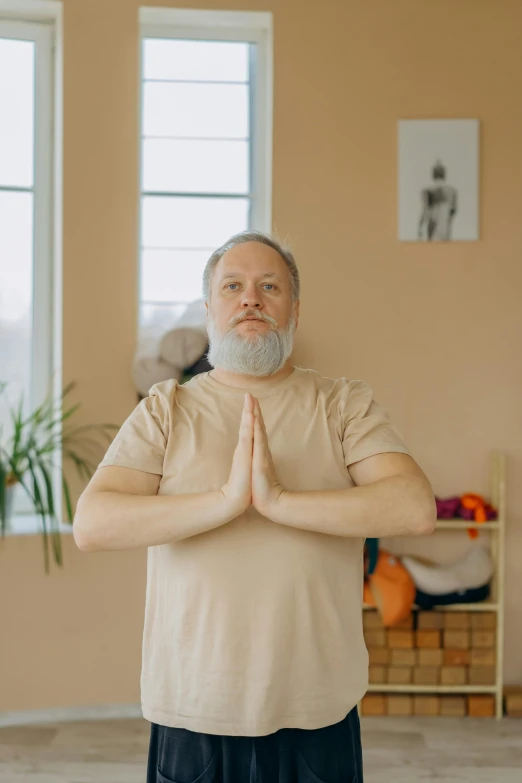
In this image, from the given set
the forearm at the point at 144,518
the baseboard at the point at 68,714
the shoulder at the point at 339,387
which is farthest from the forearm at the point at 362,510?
the baseboard at the point at 68,714

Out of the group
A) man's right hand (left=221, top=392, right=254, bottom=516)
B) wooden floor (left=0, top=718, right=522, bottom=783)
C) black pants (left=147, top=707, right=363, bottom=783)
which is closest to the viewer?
man's right hand (left=221, top=392, right=254, bottom=516)

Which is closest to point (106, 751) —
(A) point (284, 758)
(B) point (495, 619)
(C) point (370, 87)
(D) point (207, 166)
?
(B) point (495, 619)

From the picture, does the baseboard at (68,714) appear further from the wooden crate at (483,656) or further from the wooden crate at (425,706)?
the wooden crate at (483,656)

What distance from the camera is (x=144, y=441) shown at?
1466 millimetres

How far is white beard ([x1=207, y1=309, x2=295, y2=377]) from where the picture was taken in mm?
1515

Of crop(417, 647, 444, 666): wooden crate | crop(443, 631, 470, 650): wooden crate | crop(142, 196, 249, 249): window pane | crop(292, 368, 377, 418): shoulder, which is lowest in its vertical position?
crop(417, 647, 444, 666): wooden crate

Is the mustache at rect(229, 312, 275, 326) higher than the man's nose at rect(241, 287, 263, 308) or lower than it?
lower

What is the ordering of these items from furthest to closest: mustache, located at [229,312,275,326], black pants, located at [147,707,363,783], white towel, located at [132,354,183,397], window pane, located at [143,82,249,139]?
window pane, located at [143,82,249,139] → white towel, located at [132,354,183,397] → mustache, located at [229,312,275,326] → black pants, located at [147,707,363,783]

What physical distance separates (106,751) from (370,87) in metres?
2.90

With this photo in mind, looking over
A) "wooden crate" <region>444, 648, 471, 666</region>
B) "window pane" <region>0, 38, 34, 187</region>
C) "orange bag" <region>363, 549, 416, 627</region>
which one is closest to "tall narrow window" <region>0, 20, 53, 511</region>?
"window pane" <region>0, 38, 34, 187</region>

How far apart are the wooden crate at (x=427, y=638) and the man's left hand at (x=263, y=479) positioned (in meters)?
2.29

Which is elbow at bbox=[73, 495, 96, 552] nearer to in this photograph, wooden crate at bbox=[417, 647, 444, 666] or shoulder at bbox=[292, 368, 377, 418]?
shoulder at bbox=[292, 368, 377, 418]

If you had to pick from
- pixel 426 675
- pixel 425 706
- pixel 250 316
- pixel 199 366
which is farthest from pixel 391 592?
pixel 250 316

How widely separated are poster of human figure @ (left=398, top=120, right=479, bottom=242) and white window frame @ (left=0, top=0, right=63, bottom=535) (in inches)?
59.1
